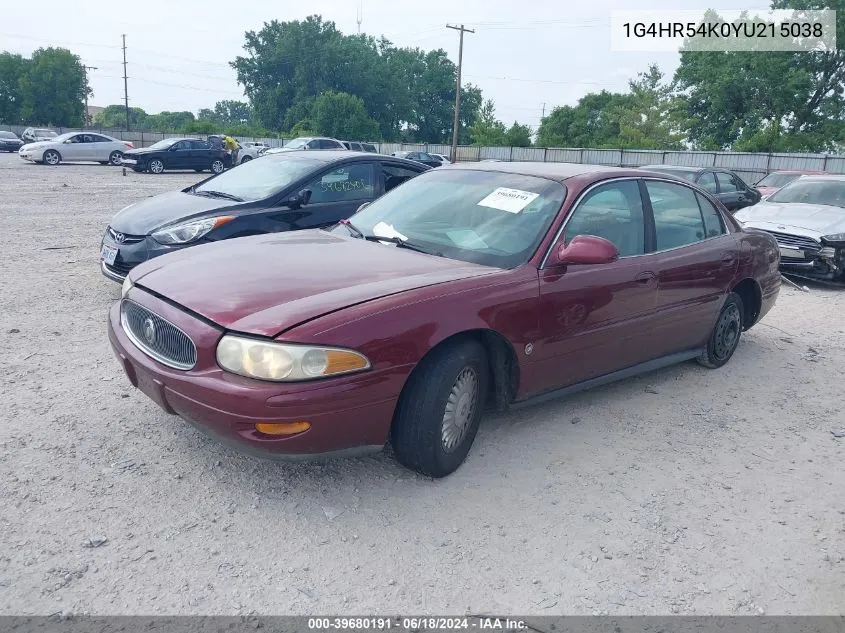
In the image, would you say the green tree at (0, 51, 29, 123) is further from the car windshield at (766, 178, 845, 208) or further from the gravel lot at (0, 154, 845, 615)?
the gravel lot at (0, 154, 845, 615)

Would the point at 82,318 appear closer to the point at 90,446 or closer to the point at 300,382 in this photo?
the point at 90,446

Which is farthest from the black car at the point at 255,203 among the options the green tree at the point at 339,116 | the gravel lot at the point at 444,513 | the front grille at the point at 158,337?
the green tree at the point at 339,116

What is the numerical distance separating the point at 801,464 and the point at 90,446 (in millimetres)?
3865

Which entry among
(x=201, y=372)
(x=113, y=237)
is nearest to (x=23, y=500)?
(x=201, y=372)

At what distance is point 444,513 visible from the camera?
313 cm

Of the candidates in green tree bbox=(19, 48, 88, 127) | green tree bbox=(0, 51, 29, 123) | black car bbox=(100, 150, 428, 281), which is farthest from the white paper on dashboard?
green tree bbox=(0, 51, 29, 123)

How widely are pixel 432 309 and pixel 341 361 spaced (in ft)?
1.73

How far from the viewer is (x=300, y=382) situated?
2816 mm

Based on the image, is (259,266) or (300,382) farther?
(259,266)

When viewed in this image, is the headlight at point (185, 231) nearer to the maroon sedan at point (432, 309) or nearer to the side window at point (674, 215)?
the maroon sedan at point (432, 309)

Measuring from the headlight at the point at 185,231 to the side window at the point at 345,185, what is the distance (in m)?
1.05

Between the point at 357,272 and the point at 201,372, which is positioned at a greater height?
the point at 357,272

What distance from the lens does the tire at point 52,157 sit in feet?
91.5

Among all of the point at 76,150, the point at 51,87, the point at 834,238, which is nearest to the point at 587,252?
the point at 834,238
